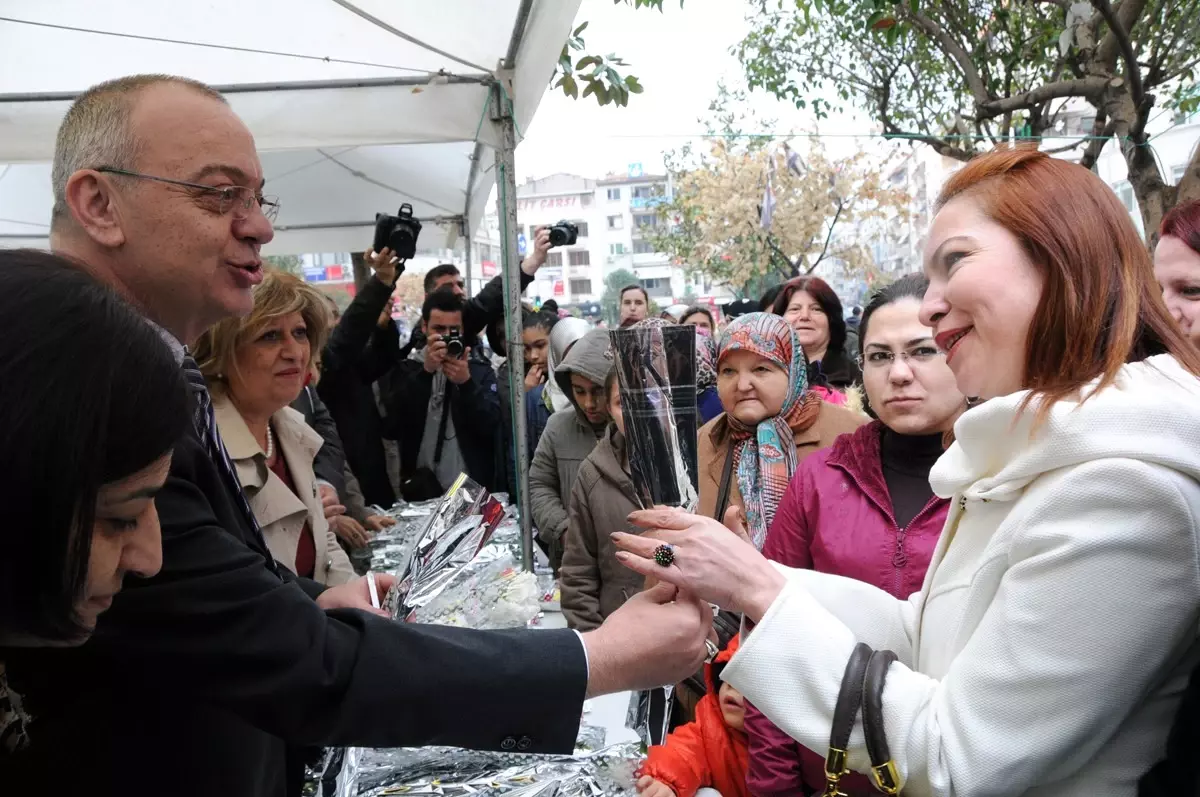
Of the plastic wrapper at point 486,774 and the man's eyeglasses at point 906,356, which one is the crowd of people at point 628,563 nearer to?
the plastic wrapper at point 486,774

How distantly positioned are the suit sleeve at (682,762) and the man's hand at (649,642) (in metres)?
0.46

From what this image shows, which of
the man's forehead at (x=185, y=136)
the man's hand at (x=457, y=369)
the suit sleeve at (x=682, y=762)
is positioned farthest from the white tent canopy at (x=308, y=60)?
the suit sleeve at (x=682, y=762)

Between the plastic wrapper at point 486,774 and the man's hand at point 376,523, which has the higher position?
the plastic wrapper at point 486,774

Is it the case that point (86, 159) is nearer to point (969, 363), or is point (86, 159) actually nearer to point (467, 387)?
point (969, 363)

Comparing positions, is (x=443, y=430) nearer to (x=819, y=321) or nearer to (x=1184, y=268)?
(x=819, y=321)

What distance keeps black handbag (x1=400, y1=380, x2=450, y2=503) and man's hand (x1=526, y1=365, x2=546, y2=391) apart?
80 centimetres

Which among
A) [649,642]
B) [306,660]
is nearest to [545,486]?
[649,642]

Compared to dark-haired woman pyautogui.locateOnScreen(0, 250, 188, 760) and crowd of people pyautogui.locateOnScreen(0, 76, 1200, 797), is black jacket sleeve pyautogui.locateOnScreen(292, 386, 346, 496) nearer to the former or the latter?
crowd of people pyautogui.locateOnScreen(0, 76, 1200, 797)

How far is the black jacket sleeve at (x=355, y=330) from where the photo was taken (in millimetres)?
4406

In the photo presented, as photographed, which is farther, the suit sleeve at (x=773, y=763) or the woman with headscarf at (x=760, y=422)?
the woman with headscarf at (x=760, y=422)

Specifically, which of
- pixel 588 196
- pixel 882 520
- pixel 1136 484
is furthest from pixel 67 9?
pixel 588 196

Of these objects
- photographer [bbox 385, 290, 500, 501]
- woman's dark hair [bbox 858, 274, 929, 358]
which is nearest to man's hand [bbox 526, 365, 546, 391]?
photographer [bbox 385, 290, 500, 501]

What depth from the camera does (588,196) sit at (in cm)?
7331

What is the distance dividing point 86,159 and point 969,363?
5.04 ft
